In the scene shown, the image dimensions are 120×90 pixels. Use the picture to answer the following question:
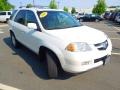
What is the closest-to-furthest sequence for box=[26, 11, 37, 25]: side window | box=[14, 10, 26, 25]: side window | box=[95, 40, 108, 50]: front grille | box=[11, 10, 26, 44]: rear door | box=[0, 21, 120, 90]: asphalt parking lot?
box=[0, 21, 120, 90]: asphalt parking lot
box=[95, 40, 108, 50]: front grille
box=[26, 11, 37, 25]: side window
box=[11, 10, 26, 44]: rear door
box=[14, 10, 26, 25]: side window

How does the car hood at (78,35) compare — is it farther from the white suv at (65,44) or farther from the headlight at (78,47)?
the headlight at (78,47)

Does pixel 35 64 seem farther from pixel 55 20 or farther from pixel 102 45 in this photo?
pixel 102 45

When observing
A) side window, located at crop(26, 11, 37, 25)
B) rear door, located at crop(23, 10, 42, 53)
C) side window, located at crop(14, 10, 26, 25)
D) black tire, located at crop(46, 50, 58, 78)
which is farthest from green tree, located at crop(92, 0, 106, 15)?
black tire, located at crop(46, 50, 58, 78)

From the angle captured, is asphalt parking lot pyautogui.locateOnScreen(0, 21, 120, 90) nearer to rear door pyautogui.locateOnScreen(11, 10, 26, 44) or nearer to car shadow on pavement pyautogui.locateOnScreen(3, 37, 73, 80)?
car shadow on pavement pyautogui.locateOnScreen(3, 37, 73, 80)

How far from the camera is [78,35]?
548cm

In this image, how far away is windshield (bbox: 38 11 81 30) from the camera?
6.30 meters

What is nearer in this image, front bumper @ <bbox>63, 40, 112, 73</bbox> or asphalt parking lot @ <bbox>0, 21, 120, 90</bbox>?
front bumper @ <bbox>63, 40, 112, 73</bbox>

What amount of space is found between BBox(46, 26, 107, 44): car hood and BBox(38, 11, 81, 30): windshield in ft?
1.23

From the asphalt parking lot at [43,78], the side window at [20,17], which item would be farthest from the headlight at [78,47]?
the side window at [20,17]

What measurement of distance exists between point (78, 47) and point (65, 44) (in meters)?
0.31

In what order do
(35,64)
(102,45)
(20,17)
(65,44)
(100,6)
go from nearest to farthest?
1. (65,44)
2. (102,45)
3. (35,64)
4. (20,17)
5. (100,6)

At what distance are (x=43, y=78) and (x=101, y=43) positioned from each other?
170cm

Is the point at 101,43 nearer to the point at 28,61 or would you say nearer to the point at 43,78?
the point at 43,78

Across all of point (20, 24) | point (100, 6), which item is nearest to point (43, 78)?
point (20, 24)
